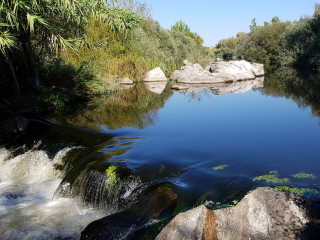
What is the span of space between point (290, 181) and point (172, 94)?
13668mm

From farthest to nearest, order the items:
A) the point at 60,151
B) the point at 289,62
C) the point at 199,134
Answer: the point at 289,62, the point at 199,134, the point at 60,151

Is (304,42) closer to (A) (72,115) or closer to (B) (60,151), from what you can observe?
(A) (72,115)

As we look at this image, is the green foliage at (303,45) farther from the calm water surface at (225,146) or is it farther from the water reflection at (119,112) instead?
the calm water surface at (225,146)

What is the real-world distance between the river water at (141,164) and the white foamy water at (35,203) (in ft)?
0.06

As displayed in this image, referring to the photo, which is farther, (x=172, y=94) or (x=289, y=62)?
(x=289, y=62)

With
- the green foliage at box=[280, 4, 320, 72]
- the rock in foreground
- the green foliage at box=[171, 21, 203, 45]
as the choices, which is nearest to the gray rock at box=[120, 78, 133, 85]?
the rock in foreground

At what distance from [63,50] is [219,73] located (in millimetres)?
16368

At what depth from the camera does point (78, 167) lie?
6.53m

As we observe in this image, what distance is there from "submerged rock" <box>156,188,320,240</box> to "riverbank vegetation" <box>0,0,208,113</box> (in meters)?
7.46

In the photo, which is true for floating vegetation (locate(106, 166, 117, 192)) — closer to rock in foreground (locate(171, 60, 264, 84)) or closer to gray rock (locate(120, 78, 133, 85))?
gray rock (locate(120, 78, 133, 85))

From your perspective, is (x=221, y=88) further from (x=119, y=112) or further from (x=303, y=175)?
(x=303, y=175)

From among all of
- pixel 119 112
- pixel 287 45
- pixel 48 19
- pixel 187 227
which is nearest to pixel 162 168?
pixel 187 227

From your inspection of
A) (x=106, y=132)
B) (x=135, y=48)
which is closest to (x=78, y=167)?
(x=106, y=132)

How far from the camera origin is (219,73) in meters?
27.0
